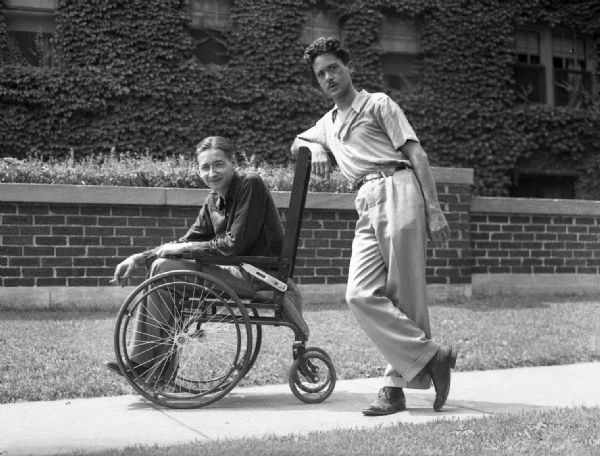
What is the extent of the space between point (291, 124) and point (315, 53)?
11.1 m

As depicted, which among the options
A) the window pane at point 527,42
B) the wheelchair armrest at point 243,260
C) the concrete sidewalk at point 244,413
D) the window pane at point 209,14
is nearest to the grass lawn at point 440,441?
the concrete sidewalk at point 244,413

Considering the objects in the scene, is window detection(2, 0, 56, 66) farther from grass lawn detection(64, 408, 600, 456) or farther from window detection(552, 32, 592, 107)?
grass lawn detection(64, 408, 600, 456)

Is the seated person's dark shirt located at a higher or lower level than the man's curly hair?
lower

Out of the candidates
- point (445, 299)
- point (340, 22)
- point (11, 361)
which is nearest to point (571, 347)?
point (445, 299)

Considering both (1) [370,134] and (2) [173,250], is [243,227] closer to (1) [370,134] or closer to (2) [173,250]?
(2) [173,250]

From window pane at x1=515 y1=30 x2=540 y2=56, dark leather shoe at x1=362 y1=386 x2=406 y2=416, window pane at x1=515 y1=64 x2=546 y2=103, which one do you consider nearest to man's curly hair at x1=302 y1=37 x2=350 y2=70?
dark leather shoe at x1=362 y1=386 x2=406 y2=416

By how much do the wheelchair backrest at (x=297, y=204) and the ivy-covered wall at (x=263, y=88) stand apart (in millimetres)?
10270

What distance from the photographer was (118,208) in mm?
8625

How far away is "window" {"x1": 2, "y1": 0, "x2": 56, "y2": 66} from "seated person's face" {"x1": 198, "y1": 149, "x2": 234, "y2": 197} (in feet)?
36.8

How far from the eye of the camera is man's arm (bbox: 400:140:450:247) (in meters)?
4.59

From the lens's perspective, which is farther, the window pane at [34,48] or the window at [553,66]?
the window at [553,66]

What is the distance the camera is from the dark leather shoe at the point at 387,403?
4.46 metres

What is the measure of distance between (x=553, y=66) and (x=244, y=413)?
650 inches

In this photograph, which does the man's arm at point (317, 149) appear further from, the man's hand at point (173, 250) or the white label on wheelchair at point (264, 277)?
the man's hand at point (173, 250)
